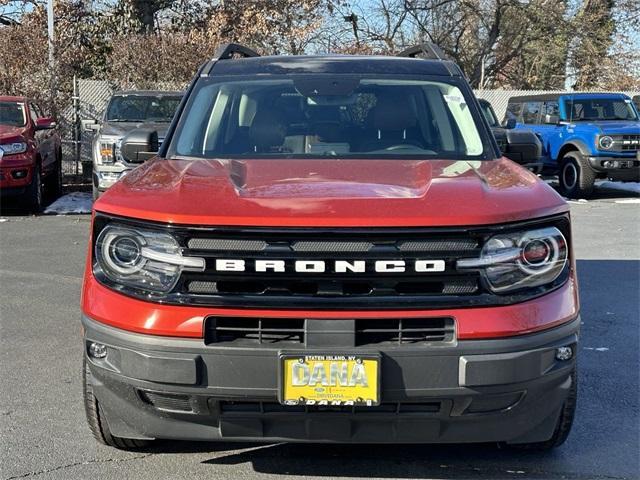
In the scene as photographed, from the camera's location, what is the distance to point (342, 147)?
167 inches

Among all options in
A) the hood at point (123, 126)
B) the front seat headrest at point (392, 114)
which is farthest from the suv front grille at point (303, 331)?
the hood at point (123, 126)

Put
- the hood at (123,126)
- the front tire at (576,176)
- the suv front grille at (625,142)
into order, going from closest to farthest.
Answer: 1. the hood at (123,126)
2. the suv front grille at (625,142)
3. the front tire at (576,176)

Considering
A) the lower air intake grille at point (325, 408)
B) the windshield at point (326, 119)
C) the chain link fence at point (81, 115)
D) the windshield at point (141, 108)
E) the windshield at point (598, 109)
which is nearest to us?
the lower air intake grille at point (325, 408)

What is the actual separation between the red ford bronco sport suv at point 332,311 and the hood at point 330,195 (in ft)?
0.04

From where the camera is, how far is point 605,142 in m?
14.6

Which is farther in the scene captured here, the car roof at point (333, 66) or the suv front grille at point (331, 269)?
the car roof at point (333, 66)

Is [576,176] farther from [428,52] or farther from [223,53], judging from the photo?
[223,53]

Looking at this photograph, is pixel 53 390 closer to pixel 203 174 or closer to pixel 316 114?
pixel 203 174

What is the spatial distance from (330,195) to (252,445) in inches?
53.8

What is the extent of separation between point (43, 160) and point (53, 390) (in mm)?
8468

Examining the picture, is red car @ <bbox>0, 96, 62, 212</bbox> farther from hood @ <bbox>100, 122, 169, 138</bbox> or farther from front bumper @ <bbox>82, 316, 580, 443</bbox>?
front bumper @ <bbox>82, 316, 580, 443</bbox>

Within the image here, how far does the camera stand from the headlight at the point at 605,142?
1458 cm

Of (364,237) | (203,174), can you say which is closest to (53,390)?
(203,174)

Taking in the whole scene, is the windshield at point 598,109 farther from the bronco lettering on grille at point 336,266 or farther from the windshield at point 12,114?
the bronco lettering on grille at point 336,266
